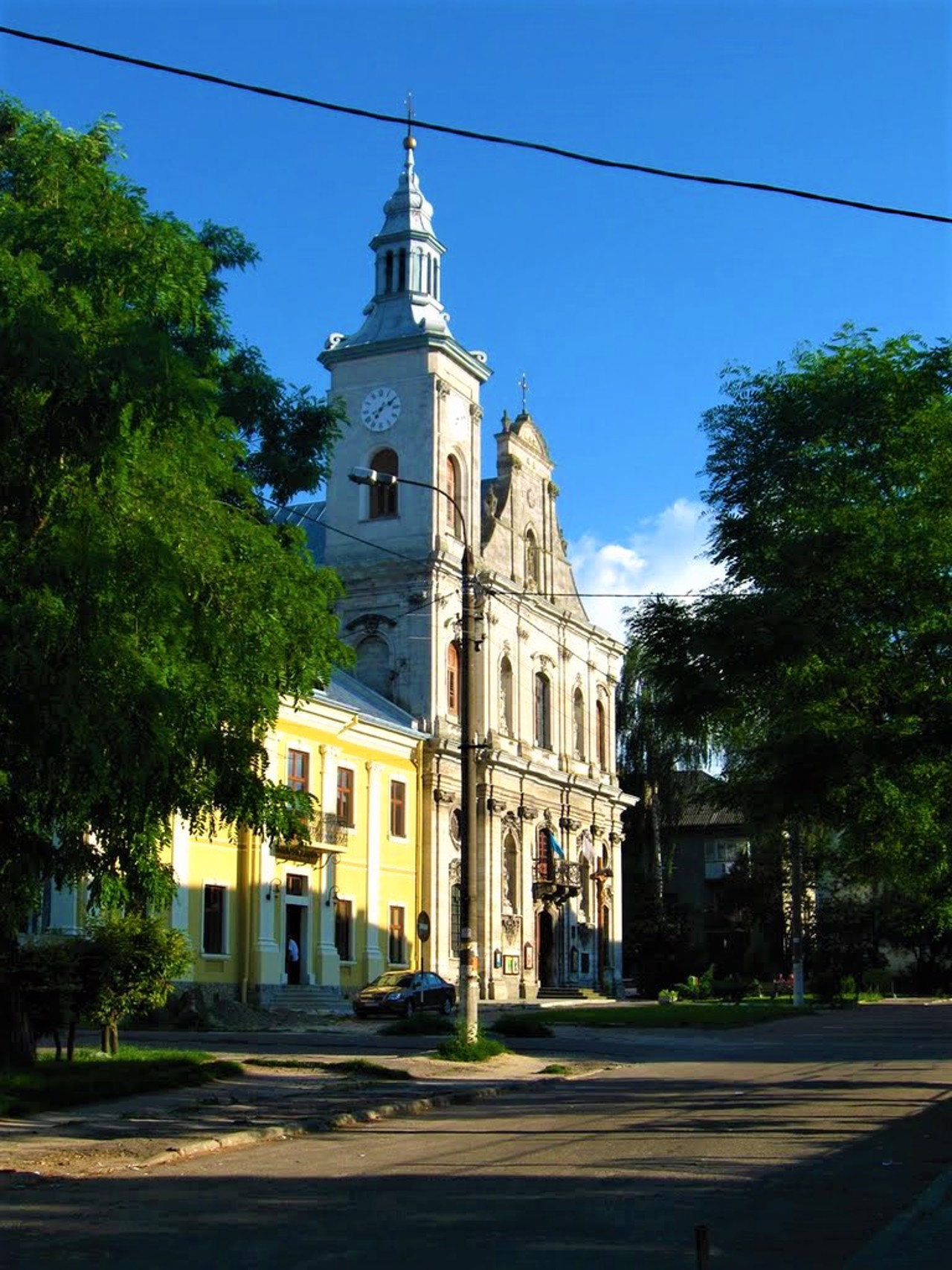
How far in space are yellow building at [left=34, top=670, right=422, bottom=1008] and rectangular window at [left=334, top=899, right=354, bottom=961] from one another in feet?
0.12

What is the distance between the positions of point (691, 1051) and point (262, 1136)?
1515 cm

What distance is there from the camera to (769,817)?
21609 mm

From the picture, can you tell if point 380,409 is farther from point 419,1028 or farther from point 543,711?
point 419,1028

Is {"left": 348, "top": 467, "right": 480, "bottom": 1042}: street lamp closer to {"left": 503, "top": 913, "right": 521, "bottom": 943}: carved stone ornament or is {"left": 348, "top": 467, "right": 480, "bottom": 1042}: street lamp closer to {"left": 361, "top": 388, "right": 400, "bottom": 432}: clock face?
{"left": 361, "top": 388, "right": 400, "bottom": 432}: clock face

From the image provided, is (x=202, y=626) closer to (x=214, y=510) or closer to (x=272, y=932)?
(x=214, y=510)

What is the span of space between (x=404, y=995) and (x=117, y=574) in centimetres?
2763

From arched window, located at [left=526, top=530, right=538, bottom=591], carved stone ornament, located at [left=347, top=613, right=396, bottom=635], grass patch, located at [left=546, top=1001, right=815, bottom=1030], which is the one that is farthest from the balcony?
carved stone ornament, located at [left=347, top=613, right=396, bottom=635]

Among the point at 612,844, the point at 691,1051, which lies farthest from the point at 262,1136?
the point at 612,844

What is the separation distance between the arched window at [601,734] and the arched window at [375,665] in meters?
14.6

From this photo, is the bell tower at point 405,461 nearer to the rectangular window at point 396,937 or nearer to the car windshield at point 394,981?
the rectangular window at point 396,937

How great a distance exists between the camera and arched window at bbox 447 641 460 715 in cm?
5328

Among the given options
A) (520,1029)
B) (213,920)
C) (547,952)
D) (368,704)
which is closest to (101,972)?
(520,1029)

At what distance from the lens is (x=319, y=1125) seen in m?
14.9

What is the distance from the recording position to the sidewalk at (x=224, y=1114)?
12320mm
